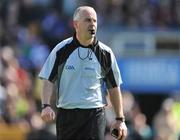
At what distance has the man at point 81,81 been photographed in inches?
408

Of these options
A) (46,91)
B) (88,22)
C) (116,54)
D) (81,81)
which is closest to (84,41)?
(88,22)

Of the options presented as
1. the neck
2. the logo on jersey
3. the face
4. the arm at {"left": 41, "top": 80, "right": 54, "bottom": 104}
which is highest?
the face

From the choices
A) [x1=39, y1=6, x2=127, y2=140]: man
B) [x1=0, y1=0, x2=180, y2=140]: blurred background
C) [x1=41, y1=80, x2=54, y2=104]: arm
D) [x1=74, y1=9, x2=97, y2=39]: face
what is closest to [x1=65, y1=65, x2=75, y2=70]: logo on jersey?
[x1=39, y1=6, x2=127, y2=140]: man

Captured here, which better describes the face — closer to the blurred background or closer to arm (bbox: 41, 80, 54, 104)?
arm (bbox: 41, 80, 54, 104)

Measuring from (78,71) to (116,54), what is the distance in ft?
39.3

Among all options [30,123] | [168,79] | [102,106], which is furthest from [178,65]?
[102,106]

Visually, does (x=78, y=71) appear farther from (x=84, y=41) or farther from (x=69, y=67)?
(x=84, y=41)

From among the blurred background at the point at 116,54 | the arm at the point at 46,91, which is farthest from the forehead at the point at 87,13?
the blurred background at the point at 116,54

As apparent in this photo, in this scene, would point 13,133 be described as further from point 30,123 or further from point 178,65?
point 178,65

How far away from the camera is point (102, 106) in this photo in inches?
412

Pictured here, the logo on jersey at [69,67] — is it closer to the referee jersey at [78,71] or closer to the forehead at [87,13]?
the referee jersey at [78,71]

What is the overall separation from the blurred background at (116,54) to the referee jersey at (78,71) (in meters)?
6.75

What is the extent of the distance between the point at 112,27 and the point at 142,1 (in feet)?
5.78

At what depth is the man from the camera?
1035cm
